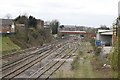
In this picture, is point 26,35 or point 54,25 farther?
point 54,25

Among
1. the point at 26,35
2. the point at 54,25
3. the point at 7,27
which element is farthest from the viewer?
the point at 54,25

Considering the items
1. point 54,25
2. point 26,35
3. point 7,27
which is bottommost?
point 26,35

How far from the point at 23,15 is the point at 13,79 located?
215 ft

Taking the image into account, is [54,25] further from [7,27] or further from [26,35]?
[26,35]

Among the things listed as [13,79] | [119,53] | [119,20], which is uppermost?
[119,20]

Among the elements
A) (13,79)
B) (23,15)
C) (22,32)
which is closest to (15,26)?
(22,32)

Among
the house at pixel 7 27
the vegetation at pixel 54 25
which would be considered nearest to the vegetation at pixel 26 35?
the house at pixel 7 27

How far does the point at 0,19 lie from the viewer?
93.2m

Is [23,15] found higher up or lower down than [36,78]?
higher up

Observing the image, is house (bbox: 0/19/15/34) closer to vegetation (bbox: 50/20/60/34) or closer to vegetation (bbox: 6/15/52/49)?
vegetation (bbox: 6/15/52/49)

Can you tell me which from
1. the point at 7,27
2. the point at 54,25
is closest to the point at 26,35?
the point at 7,27

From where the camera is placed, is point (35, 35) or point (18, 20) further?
point (18, 20)

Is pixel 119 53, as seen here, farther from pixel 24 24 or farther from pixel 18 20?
pixel 18 20

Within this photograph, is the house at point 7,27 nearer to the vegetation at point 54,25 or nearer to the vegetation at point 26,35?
the vegetation at point 26,35
